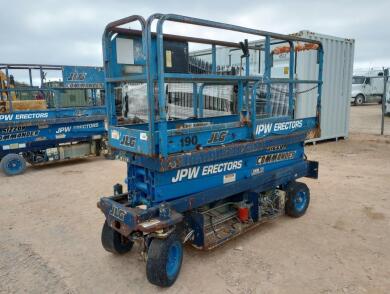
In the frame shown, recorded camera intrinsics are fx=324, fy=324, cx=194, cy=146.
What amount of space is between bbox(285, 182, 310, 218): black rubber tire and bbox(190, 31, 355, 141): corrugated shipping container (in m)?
5.09

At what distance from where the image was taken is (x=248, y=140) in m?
3.93

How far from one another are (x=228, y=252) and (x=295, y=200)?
4.93 feet

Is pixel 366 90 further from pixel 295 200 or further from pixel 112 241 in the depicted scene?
pixel 112 241

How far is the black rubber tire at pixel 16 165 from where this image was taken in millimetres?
7405

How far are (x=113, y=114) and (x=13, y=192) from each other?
12.8 feet

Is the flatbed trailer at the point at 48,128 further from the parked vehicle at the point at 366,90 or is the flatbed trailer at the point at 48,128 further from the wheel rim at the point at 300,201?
the parked vehicle at the point at 366,90

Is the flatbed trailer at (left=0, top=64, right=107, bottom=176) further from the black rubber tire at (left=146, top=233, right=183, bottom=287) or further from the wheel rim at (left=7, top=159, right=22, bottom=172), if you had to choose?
the black rubber tire at (left=146, top=233, right=183, bottom=287)

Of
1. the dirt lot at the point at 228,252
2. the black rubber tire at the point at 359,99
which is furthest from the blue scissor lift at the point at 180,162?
the black rubber tire at the point at 359,99

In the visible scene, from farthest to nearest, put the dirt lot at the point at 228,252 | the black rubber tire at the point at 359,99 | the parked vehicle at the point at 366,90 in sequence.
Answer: the black rubber tire at the point at 359,99
the parked vehicle at the point at 366,90
the dirt lot at the point at 228,252

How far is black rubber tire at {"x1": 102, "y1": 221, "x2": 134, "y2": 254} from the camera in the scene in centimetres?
370

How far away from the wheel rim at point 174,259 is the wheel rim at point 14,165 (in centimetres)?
581

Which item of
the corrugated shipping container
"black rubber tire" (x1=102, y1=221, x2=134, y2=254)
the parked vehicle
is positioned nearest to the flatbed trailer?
the corrugated shipping container

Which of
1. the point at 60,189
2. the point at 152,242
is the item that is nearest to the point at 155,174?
the point at 152,242

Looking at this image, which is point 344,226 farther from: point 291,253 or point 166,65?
point 166,65
